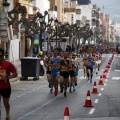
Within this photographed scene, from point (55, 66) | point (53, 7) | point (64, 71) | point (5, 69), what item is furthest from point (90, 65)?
point (53, 7)

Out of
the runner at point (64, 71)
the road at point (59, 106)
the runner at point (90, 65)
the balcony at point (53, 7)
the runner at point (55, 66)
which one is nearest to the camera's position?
the road at point (59, 106)

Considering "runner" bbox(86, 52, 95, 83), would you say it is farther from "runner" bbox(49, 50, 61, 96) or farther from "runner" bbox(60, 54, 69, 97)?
"runner" bbox(60, 54, 69, 97)

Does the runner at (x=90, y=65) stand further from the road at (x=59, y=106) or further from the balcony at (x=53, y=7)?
the balcony at (x=53, y=7)

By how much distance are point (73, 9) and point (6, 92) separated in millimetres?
128952

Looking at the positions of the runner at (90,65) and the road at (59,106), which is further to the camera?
the runner at (90,65)

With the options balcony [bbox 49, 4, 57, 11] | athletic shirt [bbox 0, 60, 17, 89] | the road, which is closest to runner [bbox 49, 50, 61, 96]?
the road

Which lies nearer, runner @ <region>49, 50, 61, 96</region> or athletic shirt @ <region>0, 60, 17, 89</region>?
athletic shirt @ <region>0, 60, 17, 89</region>

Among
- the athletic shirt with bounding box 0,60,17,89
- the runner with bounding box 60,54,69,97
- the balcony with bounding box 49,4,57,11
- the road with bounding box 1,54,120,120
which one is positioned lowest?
the road with bounding box 1,54,120,120

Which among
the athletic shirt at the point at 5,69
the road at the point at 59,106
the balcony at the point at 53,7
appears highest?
the balcony at the point at 53,7

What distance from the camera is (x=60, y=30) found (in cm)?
8294

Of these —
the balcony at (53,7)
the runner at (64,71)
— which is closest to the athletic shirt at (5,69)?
the runner at (64,71)

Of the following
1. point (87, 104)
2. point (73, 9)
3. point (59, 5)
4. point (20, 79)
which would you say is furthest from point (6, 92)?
point (73, 9)

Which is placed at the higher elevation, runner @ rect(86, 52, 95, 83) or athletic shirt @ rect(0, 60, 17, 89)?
athletic shirt @ rect(0, 60, 17, 89)

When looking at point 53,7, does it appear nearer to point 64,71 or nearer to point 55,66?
point 55,66
